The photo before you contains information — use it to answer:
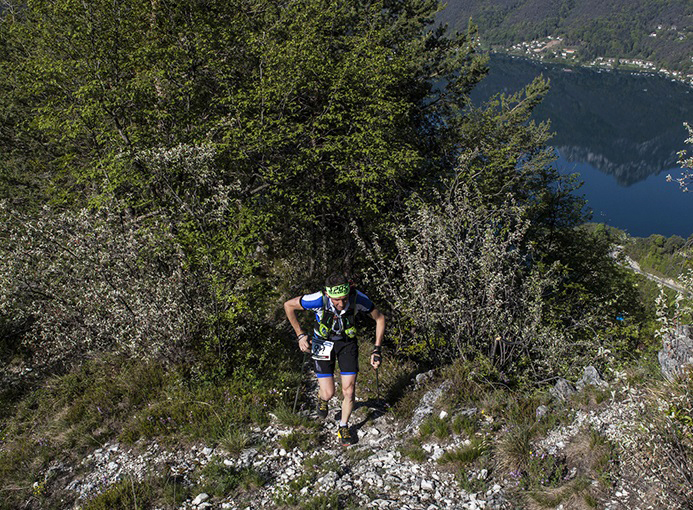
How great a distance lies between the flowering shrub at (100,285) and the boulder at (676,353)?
663 centimetres

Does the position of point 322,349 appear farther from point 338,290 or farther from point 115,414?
point 115,414

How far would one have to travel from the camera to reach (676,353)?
436cm

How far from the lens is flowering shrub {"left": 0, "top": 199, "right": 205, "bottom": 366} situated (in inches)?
286

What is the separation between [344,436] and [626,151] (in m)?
177

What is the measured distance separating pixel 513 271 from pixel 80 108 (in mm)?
10495

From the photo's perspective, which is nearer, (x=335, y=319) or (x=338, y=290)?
(x=338, y=290)

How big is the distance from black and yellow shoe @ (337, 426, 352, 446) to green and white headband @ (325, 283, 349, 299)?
198 cm

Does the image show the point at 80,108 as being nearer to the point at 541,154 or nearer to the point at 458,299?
the point at 458,299

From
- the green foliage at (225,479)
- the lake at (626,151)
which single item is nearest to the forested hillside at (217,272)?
the green foliage at (225,479)

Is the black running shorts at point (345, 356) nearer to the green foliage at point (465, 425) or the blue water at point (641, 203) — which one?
the green foliage at point (465, 425)

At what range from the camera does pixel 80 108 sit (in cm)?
1025

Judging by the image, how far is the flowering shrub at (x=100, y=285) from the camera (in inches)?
286

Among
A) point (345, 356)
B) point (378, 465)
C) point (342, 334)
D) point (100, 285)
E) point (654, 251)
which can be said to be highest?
point (100, 285)

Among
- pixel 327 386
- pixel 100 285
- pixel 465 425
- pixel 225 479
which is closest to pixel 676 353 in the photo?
pixel 465 425
